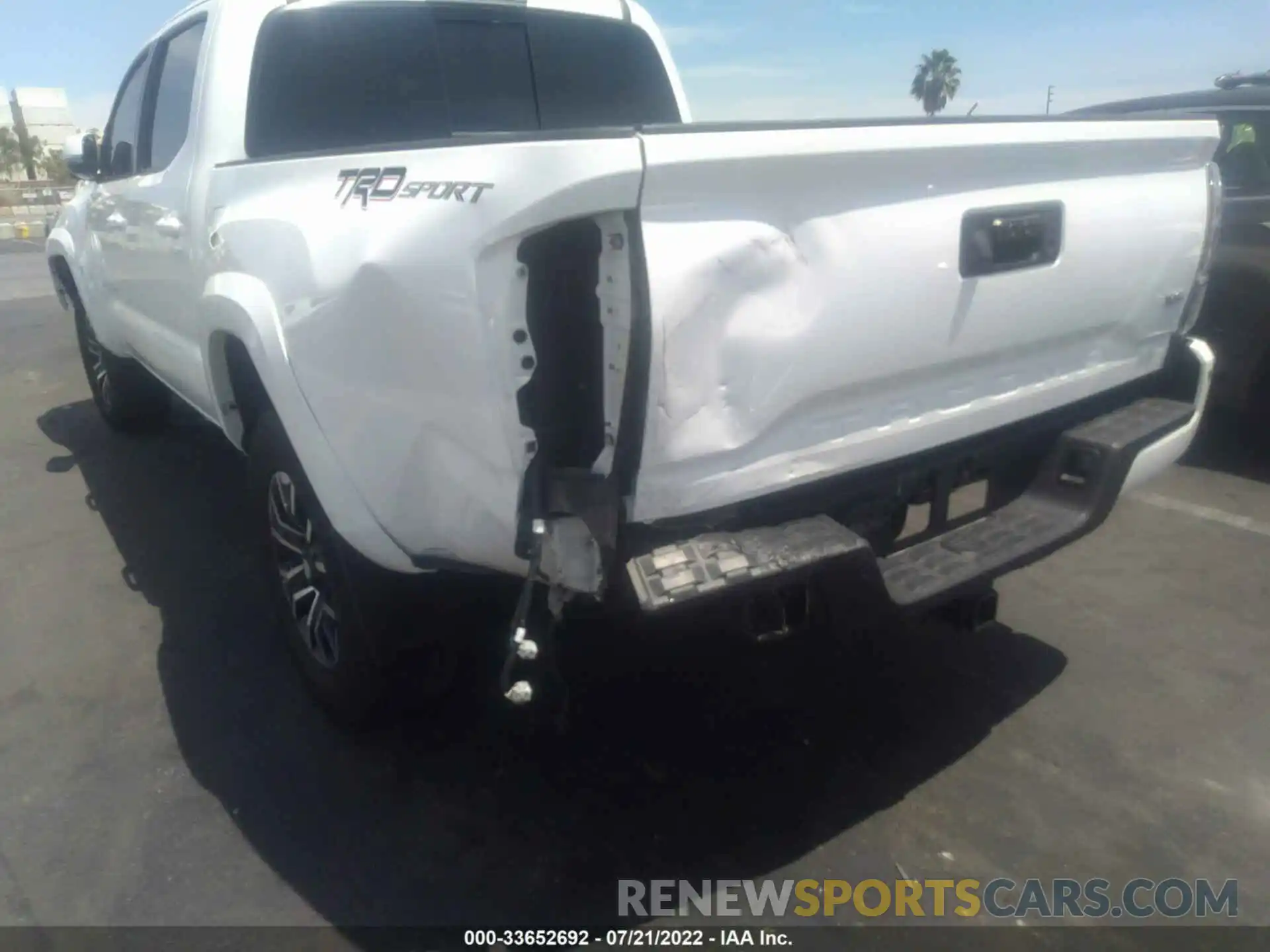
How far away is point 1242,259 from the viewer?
491cm

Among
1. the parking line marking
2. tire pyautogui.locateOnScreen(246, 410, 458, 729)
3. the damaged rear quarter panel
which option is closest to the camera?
the damaged rear quarter panel

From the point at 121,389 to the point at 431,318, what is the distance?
183 inches

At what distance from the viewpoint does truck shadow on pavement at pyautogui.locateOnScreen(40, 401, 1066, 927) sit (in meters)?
2.41

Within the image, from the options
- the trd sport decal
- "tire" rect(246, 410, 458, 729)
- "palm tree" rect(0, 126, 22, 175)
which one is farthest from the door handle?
"palm tree" rect(0, 126, 22, 175)

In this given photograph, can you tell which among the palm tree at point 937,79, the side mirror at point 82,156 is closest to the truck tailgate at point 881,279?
the side mirror at point 82,156

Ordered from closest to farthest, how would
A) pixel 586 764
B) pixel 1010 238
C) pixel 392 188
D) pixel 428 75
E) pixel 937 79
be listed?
pixel 392 188
pixel 1010 238
pixel 586 764
pixel 428 75
pixel 937 79

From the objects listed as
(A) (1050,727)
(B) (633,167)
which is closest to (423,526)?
(B) (633,167)

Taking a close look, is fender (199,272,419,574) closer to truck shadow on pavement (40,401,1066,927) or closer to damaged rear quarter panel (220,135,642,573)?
damaged rear quarter panel (220,135,642,573)

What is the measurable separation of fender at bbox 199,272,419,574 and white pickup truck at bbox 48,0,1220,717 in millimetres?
11

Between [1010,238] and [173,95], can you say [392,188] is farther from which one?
[173,95]

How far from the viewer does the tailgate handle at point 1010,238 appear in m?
2.25

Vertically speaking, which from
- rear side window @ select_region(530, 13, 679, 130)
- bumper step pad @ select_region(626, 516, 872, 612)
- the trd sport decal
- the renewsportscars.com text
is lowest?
the renewsportscars.com text

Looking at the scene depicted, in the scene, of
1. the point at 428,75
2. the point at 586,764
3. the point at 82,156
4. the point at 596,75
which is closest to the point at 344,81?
the point at 428,75

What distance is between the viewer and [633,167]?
1736 millimetres
